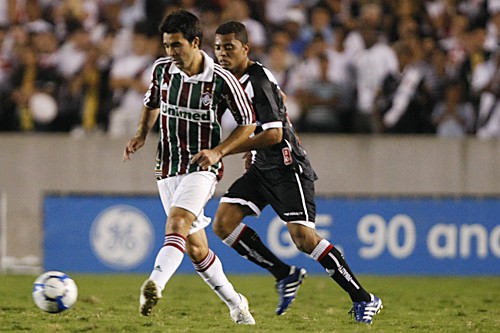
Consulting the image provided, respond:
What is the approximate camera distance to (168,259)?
6398mm

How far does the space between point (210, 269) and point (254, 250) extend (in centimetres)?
103

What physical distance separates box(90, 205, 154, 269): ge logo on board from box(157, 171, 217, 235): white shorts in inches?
222

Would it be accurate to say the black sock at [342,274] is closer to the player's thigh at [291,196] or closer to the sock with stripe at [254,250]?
the player's thigh at [291,196]

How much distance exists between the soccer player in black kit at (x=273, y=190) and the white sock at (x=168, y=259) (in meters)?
0.85

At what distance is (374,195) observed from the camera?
12.9 meters

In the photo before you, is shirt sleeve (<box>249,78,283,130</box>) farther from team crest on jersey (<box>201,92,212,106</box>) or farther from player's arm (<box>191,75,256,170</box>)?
team crest on jersey (<box>201,92,212,106</box>)

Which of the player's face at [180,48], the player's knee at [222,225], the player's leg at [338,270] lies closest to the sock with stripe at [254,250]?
the player's knee at [222,225]

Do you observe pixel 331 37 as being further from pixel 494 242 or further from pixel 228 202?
pixel 228 202

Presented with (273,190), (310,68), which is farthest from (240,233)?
(310,68)

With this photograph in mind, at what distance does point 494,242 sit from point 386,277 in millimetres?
1442

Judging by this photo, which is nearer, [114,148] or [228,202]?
[228,202]

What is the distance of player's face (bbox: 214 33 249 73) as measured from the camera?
288 inches

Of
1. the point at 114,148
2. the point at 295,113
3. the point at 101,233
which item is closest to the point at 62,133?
the point at 114,148

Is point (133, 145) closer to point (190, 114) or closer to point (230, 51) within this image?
point (190, 114)
